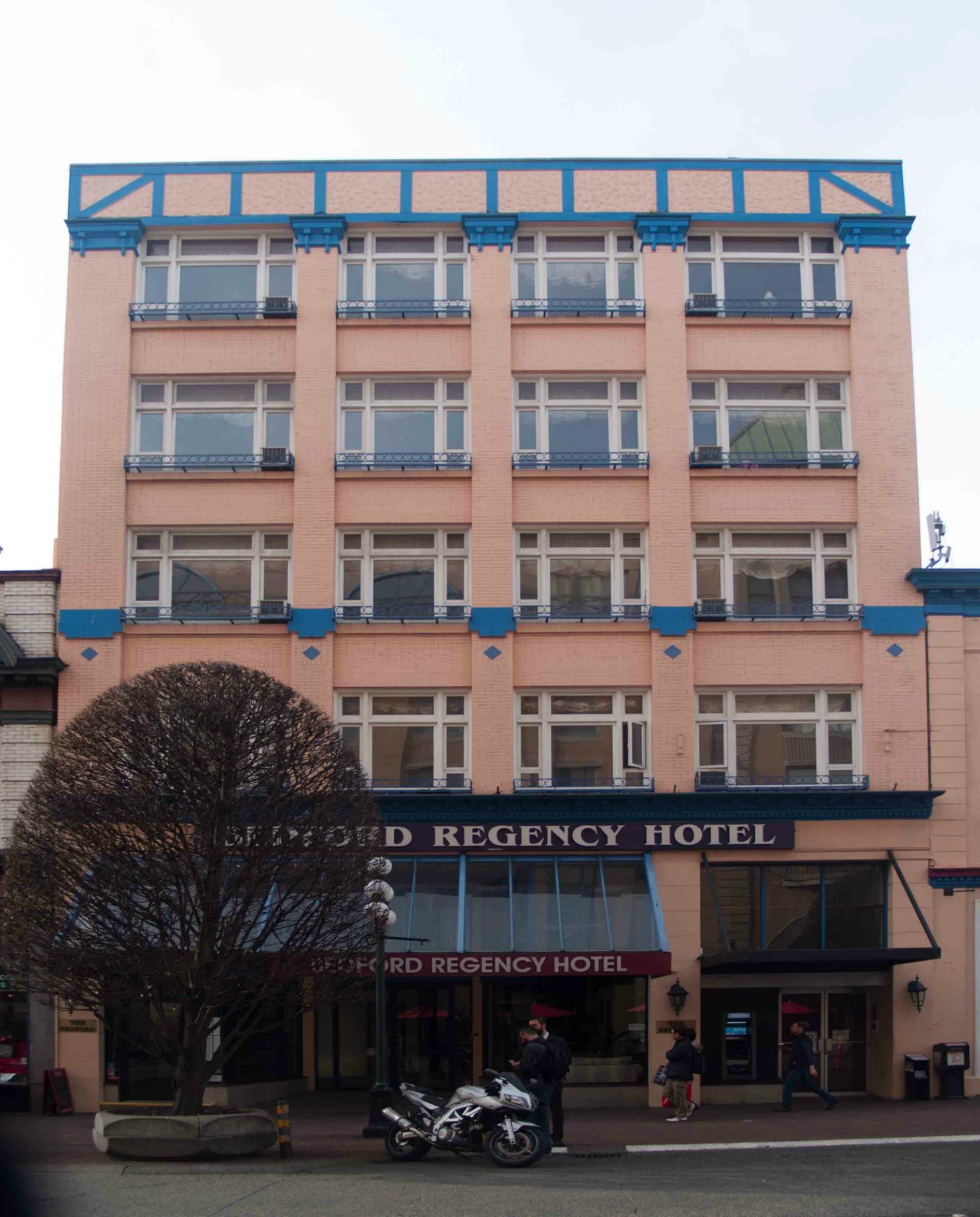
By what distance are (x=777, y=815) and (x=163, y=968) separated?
13.2m

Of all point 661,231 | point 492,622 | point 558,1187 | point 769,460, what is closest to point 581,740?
point 492,622

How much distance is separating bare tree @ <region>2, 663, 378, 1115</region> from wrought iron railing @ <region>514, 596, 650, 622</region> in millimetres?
8686

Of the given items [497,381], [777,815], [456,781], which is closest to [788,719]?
[777,815]

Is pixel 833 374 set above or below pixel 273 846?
above

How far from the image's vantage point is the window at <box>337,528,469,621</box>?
2917 centimetres

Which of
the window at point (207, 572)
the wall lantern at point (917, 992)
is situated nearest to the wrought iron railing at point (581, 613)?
the window at point (207, 572)

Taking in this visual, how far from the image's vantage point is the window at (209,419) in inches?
1174

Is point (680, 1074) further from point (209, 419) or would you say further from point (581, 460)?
point (209, 419)

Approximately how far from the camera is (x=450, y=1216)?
1452cm

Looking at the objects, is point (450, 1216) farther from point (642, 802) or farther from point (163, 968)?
point (642, 802)

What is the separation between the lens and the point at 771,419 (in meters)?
30.0

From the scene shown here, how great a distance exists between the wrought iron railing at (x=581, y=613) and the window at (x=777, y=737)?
2046mm

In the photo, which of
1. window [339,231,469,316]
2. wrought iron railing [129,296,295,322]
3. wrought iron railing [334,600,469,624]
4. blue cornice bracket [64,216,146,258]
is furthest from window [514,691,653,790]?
blue cornice bracket [64,216,146,258]

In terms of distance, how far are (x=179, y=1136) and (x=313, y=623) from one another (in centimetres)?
1174
